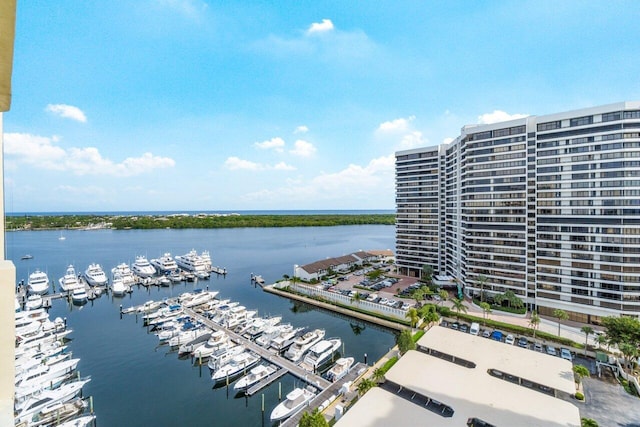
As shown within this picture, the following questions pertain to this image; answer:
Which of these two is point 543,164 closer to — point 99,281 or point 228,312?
point 228,312

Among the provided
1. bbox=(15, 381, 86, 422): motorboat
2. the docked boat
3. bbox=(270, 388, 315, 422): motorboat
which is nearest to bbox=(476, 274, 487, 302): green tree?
bbox=(270, 388, 315, 422): motorboat

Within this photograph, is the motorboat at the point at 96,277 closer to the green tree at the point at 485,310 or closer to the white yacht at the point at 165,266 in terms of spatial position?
the white yacht at the point at 165,266

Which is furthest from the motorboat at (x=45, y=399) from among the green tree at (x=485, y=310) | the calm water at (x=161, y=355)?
the green tree at (x=485, y=310)

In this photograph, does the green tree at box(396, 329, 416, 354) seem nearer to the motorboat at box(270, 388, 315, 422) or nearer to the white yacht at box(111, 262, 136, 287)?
the motorboat at box(270, 388, 315, 422)

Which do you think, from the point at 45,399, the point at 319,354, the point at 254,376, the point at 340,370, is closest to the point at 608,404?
the point at 340,370

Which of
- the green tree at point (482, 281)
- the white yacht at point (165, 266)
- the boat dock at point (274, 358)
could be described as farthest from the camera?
the white yacht at point (165, 266)

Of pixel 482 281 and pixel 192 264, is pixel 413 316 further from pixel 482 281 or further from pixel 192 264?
pixel 192 264
